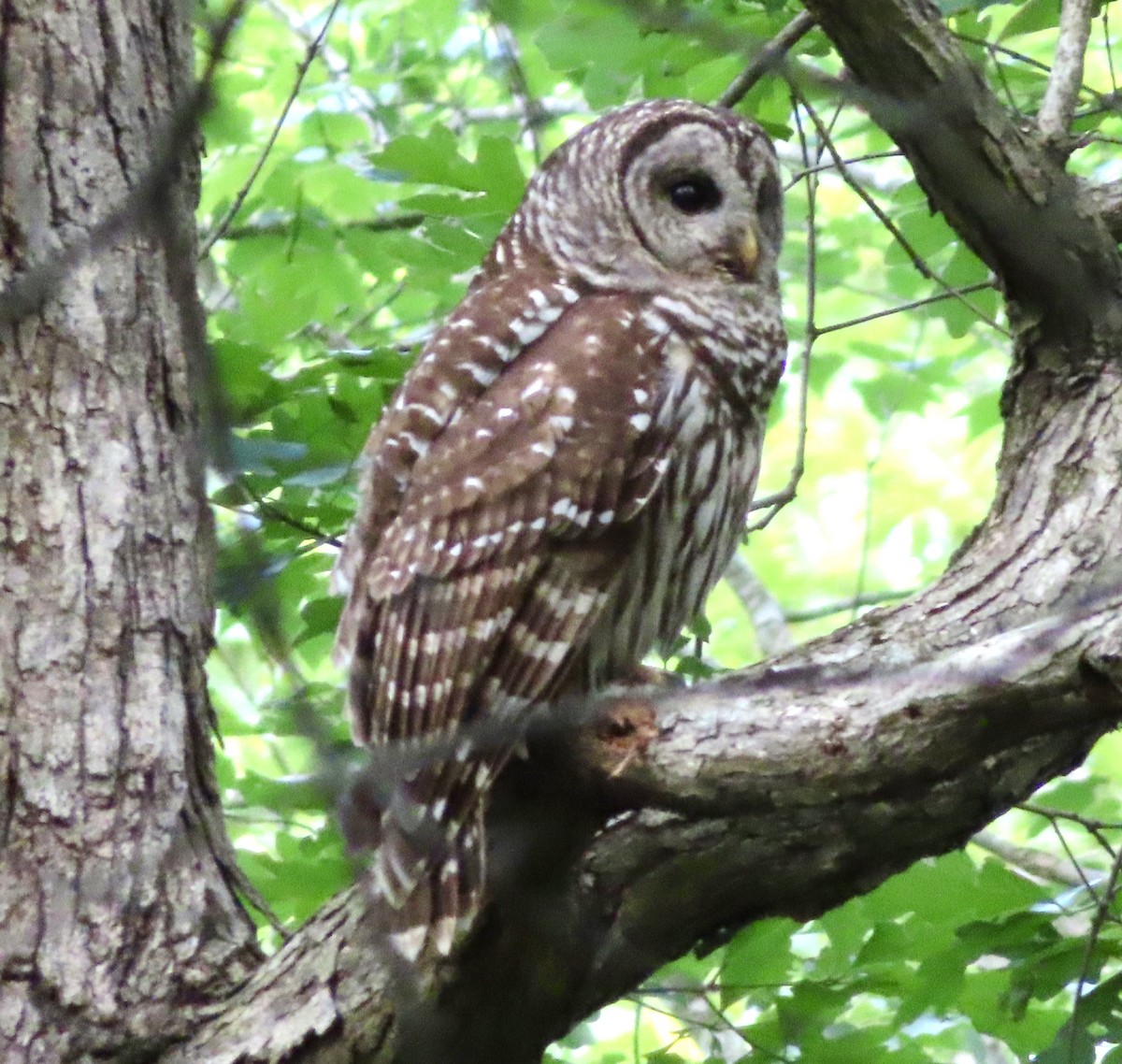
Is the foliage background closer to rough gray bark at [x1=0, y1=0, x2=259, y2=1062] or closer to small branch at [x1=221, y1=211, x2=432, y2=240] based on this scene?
small branch at [x1=221, y1=211, x2=432, y2=240]

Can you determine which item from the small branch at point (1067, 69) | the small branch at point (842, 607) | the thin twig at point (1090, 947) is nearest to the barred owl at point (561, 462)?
the small branch at point (1067, 69)

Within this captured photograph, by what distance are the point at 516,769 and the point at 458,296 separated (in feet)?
8.48

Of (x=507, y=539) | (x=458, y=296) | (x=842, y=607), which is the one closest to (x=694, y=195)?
(x=507, y=539)

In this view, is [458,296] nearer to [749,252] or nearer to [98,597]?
[749,252]

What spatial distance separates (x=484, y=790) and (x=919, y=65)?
62.6 inches

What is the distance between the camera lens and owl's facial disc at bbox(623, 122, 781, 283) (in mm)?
3637

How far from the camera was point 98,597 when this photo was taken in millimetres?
3049

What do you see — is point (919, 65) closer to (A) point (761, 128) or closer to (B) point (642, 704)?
(A) point (761, 128)

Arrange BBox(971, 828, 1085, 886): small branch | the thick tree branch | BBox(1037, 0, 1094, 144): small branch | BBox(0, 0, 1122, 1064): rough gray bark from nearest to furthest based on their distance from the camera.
A: BBox(0, 0, 1122, 1064): rough gray bark, the thick tree branch, BBox(1037, 0, 1094, 144): small branch, BBox(971, 828, 1085, 886): small branch

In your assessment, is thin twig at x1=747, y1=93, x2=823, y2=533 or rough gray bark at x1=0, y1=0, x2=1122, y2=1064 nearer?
rough gray bark at x1=0, y1=0, x2=1122, y2=1064

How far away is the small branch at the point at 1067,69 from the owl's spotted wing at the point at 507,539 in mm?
1079

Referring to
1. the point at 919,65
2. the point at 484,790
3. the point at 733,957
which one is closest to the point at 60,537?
the point at 484,790

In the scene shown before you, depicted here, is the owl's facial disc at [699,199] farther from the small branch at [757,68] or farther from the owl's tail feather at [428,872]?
the owl's tail feather at [428,872]

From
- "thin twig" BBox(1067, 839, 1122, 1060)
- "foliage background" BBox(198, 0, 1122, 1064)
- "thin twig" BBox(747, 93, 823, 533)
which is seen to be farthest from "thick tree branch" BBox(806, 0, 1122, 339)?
"thin twig" BBox(1067, 839, 1122, 1060)
